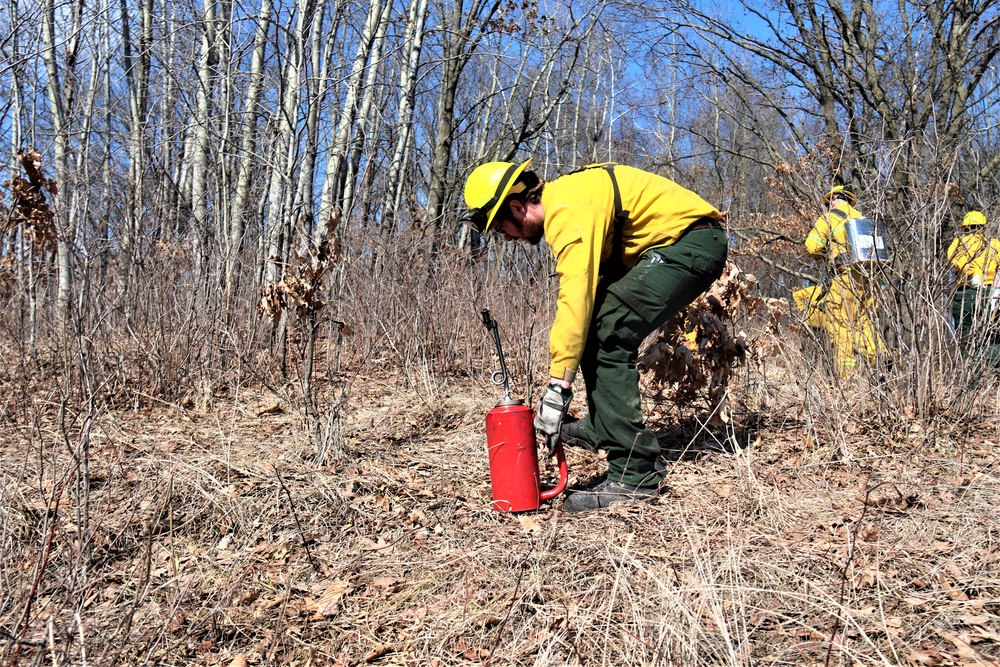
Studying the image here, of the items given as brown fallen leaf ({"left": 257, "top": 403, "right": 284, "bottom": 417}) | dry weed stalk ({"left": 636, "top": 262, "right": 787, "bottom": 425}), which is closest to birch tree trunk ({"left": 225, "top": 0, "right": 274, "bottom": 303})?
brown fallen leaf ({"left": 257, "top": 403, "right": 284, "bottom": 417})

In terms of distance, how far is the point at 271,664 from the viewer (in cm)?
217

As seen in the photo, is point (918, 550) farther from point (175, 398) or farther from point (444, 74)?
point (444, 74)

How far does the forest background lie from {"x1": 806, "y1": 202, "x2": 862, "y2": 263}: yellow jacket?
0.23m

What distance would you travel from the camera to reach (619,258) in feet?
11.1

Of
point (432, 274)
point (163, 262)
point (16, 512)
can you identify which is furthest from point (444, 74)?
point (16, 512)

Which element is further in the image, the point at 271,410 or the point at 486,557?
the point at 271,410

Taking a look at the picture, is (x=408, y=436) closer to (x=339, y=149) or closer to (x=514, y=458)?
(x=514, y=458)

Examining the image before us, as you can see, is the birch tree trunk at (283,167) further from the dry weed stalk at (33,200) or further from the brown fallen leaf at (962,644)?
the brown fallen leaf at (962,644)

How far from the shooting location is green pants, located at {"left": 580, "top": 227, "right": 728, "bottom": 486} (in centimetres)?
321

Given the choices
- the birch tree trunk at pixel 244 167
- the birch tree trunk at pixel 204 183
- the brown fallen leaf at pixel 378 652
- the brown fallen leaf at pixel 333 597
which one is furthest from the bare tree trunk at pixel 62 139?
the brown fallen leaf at pixel 378 652

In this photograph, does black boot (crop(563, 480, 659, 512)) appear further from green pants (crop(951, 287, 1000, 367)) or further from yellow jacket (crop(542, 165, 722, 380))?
green pants (crop(951, 287, 1000, 367))

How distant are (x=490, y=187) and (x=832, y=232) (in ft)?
7.00

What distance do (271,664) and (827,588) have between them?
5.77ft

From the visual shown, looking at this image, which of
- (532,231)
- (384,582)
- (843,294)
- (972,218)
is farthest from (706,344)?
(972,218)
